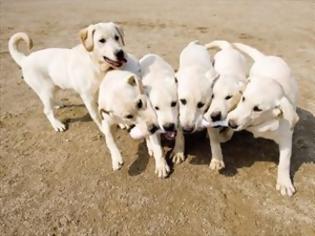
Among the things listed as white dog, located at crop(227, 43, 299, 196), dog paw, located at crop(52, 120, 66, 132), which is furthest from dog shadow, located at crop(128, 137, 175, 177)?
dog paw, located at crop(52, 120, 66, 132)

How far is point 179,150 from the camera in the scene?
13.8ft

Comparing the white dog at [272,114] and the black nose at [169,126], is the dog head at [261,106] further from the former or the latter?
the black nose at [169,126]

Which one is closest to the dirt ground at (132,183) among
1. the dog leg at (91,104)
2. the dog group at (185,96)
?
the dog group at (185,96)

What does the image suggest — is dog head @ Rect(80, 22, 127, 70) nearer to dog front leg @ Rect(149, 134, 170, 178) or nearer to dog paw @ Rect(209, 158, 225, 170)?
dog front leg @ Rect(149, 134, 170, 178)

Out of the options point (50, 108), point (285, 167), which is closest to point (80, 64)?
point (50, 108)

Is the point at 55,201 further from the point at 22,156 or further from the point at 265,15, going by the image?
the point at 265,15

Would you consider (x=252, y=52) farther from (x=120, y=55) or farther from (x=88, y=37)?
(x=88, y=37)

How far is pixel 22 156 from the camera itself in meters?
4.71

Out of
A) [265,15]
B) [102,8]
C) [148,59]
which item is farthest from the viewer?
[102,8]

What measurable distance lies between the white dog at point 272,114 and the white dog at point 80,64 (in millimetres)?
1521

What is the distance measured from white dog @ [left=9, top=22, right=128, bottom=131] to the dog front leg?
0.94 meters

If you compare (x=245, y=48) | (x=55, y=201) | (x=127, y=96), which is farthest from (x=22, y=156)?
(x=245, y=48)

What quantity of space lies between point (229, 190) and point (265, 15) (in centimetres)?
728

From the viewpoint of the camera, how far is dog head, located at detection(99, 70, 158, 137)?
3.68m
